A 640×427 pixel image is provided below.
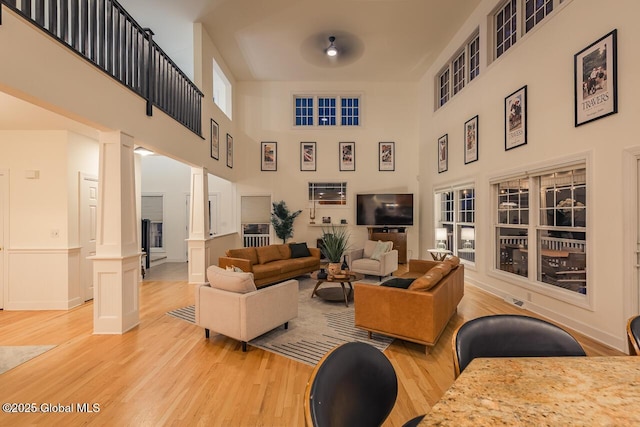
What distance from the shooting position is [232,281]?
10.5 feet

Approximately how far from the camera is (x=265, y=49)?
283 inches

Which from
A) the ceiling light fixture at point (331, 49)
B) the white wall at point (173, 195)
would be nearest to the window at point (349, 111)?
the ceiling light fixture at point (331, 49)

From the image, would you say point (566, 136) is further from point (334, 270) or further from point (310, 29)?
point (310, 29)

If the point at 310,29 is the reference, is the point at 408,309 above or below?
below

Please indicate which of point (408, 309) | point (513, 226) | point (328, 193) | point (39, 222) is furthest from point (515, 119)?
point (39, 222)

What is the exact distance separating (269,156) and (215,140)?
224cm

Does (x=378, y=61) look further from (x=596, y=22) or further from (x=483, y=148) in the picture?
(x=596, y=22)

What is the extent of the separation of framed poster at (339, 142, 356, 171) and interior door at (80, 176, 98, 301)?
612 centimetres

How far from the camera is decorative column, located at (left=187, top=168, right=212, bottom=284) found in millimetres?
6082

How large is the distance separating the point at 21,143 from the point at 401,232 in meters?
8.08

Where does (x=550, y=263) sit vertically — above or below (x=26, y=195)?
below

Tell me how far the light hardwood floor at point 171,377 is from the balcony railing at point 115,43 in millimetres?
2954

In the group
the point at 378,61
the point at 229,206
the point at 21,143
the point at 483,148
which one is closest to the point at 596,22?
the point at 483,148

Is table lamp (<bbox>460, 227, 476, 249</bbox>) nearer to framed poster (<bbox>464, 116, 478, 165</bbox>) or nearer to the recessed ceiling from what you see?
framed poster (<bbox>464, 116, 478, 165</bbox>)
